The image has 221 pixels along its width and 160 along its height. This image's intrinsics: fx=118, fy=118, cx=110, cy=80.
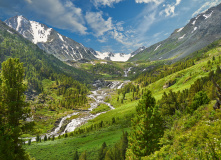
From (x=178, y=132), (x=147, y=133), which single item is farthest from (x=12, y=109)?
(x=178, y=132)

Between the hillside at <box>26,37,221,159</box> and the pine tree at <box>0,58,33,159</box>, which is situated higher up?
the pine tree at <box>0,58,33,159</box>

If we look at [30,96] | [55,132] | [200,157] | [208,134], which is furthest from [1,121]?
[30,96]

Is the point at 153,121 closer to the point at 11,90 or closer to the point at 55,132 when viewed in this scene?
the point at 11,90

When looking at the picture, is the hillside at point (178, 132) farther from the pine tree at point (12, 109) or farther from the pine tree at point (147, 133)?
the pine tree at point (12, 109)

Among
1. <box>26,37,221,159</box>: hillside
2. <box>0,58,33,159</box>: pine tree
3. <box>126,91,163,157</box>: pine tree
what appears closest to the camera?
<box>26,37,221,159</box>: hillside

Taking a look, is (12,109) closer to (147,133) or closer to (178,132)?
(147,133)

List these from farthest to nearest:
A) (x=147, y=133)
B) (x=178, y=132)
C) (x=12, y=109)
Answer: (x=147, y=133), (x=12, y=109), (x=178, y=132)

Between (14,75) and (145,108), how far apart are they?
22.5 m

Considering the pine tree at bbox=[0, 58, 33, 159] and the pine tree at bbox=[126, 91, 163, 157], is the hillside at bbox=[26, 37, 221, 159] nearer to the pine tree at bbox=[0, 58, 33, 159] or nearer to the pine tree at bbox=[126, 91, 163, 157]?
the pine tree at bbox=[126, 91, 163, 157]

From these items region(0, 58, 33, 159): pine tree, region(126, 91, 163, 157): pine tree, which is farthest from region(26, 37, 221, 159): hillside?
region(0, 58, 33, 159): pine tree

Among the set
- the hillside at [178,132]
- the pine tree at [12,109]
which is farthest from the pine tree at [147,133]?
the pine tree at [12,109]

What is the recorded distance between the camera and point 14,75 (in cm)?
1811

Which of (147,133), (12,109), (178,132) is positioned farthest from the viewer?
(147,133)

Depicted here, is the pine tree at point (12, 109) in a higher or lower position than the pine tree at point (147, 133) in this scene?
higher
